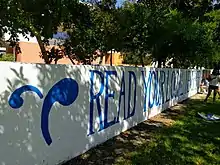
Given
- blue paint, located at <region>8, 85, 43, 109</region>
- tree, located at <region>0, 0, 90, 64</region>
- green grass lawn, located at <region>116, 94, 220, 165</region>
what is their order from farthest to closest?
tree, located at <region>0, 0, 90, 64</region> → green grass lawn, located at <region>116, 94, 220, 165</region> → blue paint, located at <region>8, 85, 43, 109</region>

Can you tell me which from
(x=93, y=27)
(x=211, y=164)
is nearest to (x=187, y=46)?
(x=93, y=27)

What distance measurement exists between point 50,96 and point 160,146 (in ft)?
11.0

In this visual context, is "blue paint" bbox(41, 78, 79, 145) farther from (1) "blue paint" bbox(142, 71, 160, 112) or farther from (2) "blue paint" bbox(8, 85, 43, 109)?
(1) "blue paint" bbox(142, 71, 160, 112)

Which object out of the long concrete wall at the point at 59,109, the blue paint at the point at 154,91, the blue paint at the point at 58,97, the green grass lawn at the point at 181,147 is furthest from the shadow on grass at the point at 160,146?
the blue paint at the point at 58,97

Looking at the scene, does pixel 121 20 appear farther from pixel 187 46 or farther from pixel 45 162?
pixel 45 162

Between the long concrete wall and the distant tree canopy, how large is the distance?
1758 millimetres

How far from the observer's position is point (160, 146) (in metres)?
8.70

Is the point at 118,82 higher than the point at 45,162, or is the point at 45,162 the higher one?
the point at 118,82

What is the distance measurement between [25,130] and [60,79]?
1177mm

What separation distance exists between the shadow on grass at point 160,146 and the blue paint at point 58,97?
39.3 inches

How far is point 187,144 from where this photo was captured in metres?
9.18

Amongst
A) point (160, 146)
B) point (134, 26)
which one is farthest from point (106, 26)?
point (160, 146)

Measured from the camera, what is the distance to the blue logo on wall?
5.36m

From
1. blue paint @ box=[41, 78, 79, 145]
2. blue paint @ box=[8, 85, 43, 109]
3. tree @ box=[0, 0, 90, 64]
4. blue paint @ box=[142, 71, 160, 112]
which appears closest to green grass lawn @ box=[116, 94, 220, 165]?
blue paint @ box=[142, 71, 160, 112]
